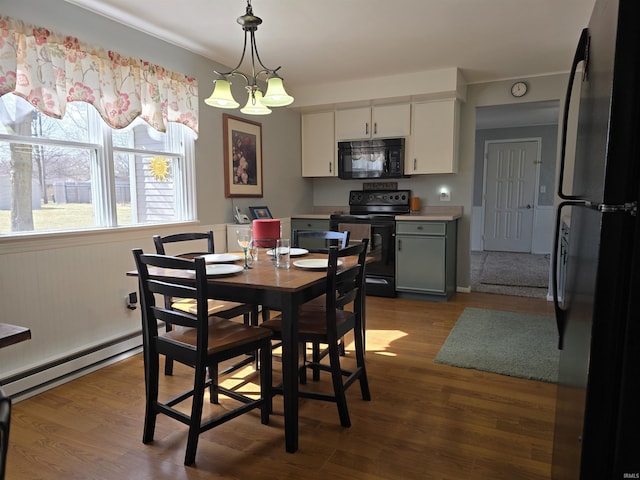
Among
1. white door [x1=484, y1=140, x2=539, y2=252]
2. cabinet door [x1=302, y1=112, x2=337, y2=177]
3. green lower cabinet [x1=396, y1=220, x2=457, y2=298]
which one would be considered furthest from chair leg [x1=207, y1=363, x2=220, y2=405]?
white door [x1=484, y1=140, x2=539, y2=252]

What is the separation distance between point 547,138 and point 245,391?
673 centimetres

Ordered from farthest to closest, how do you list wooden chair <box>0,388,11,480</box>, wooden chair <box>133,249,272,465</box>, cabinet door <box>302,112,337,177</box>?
cabinet door <box>302,112,337,177</box> < wooden chair <box>133,249,272,465</box> < wooden chair <box>0,388,11,480</box>

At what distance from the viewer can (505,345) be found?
304cm

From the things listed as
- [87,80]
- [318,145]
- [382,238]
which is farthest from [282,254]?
[318,145]

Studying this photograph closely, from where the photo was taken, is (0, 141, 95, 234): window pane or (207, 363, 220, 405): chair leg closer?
(207, 363, 220, 405): chair leg

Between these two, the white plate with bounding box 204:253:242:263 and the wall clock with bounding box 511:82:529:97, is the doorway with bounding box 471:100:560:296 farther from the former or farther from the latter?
the white plate with bounding box 204:253:242:263

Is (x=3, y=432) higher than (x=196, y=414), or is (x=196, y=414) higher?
(x=3, y=432)

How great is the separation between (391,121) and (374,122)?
0.63 feet

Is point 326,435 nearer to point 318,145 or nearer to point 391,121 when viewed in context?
point 391,121

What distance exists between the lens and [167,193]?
337 cm

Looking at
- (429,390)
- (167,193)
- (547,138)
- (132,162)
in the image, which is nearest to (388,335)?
(429,390)

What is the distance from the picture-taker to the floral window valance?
2.22 meters

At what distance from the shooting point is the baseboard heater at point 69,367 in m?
2.30

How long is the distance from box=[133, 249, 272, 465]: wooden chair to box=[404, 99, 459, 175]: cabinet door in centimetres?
308
